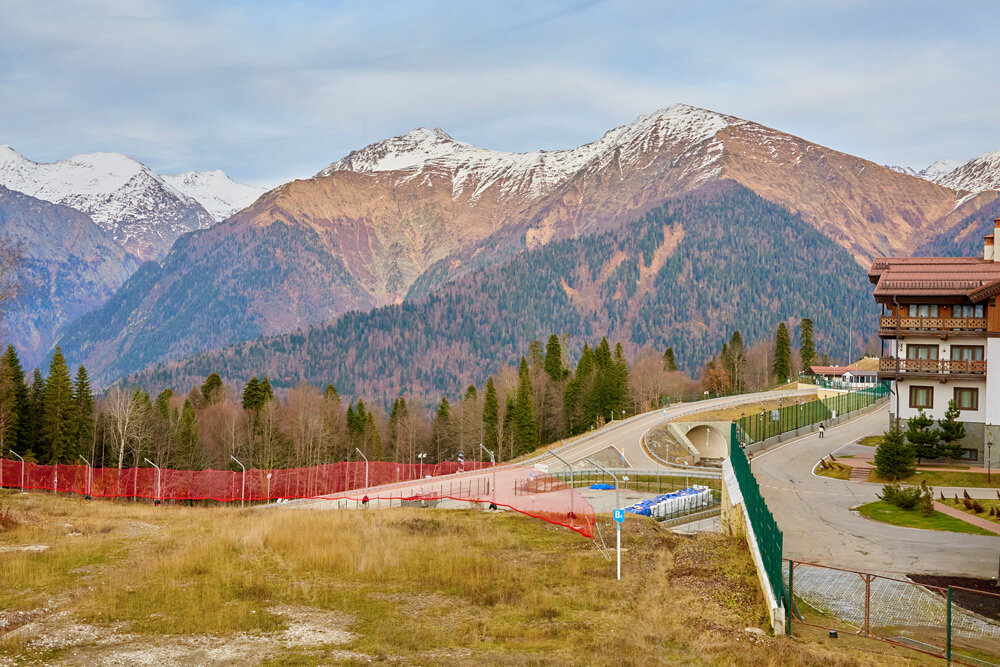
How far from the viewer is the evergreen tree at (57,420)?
9181 centimetres

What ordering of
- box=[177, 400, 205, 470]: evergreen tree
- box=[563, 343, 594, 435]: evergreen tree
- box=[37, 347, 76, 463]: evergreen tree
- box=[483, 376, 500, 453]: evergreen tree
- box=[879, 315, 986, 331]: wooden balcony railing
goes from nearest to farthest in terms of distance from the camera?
box=[879, 315, 986, 331]: wooden balcony railing
box=[37, 347, 76, 463]: evergreen tree
box=[177, 400, 205, 470]: evergreen tree
box=[483, 376, 500, 453]: evergreen tree
box=[563, 343, 594, 435]: evergreen tree

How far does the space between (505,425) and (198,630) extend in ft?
326

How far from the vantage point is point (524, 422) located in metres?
122

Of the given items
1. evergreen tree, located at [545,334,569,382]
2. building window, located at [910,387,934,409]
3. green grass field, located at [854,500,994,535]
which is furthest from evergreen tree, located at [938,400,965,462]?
evergreen tree, located at [545,334,569,382]

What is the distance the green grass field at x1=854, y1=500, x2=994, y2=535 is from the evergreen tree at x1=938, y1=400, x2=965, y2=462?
1321cm

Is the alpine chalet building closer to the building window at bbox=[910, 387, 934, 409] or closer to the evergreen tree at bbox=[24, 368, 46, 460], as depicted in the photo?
the building window at bbox=[910, 387, 934, 409]

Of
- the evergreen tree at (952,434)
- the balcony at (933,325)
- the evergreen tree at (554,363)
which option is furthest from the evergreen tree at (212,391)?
the evergreen tree at (952,434)

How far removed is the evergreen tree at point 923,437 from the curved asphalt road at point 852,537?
551 centimetres

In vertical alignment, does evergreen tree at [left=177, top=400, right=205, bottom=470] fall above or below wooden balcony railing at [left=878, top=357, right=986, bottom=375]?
below

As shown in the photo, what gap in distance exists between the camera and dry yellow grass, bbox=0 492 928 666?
939 inches

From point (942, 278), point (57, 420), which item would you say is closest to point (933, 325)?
point (942, 278)

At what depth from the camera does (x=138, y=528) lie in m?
45.0

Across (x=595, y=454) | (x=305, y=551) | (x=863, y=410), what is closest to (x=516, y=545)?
(x=305, y=551)

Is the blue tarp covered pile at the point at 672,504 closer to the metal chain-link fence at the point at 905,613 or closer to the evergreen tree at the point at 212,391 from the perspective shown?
the metal chain-link fence at the point at 905,613
